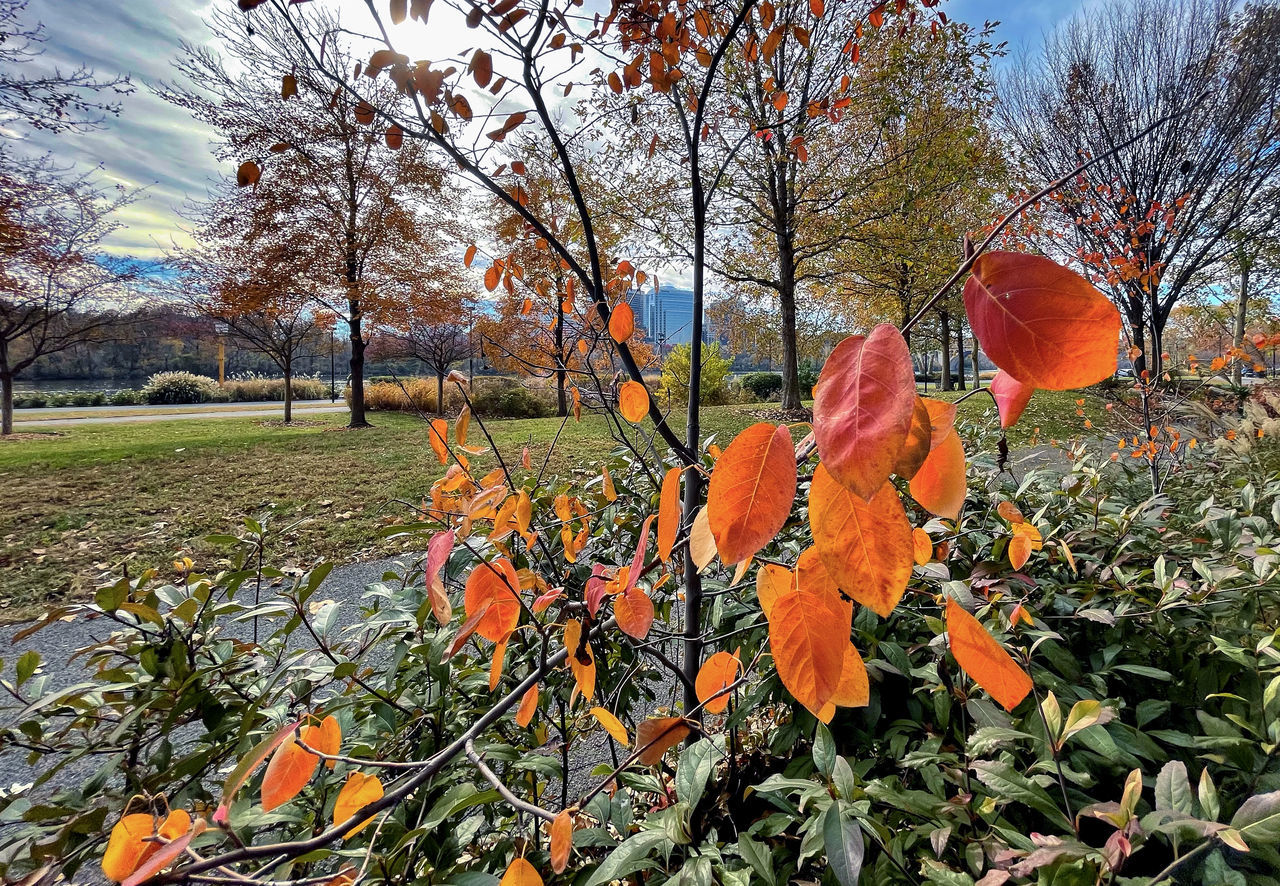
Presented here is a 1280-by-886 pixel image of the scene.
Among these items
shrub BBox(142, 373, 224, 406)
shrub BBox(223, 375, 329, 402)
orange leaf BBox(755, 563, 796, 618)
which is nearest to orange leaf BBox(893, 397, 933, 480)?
orange leaf BBox(755, 563, 796, 618)

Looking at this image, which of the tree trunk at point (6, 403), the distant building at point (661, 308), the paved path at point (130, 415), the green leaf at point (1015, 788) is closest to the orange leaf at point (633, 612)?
the green leaf at point (1015, 788)

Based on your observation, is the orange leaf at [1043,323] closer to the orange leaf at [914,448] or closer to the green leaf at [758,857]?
the orange leaf at [914,448]

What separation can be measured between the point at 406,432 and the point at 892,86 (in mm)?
9822

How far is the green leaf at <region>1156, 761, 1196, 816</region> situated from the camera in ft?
2.18

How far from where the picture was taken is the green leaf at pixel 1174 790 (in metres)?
0.66

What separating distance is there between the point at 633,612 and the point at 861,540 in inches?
14.4

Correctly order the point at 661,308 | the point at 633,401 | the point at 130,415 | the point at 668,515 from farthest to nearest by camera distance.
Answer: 1. the point at 130,415
2. the point at 661,308
3. the point at 633,401
4. the point at 668,515

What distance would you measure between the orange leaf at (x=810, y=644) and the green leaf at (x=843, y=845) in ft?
1.22

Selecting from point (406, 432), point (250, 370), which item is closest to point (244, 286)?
point (406, 432)

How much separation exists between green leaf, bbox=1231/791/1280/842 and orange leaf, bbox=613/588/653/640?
26.7 inches

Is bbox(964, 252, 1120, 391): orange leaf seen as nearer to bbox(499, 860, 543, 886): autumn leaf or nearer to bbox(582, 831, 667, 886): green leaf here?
bbox(499, 860, 543, 886): autumn leaf

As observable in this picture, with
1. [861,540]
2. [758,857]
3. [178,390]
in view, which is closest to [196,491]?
[758,857]

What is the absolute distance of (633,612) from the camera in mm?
674

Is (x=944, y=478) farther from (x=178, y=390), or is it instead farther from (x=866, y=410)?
(x=178, y=390)
